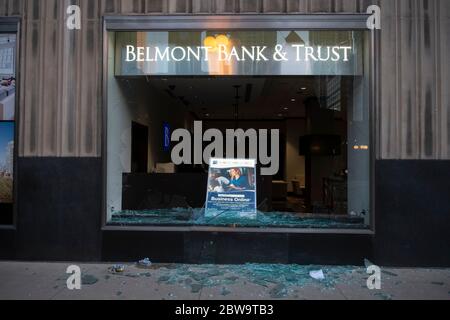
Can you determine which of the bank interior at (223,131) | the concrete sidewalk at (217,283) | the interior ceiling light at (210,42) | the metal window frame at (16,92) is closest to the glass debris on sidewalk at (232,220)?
the bank interior at (223,131)

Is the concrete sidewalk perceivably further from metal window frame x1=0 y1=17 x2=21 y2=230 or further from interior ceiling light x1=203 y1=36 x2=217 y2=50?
interior ceiling light x1=203 y1=36 x2=217 y2=50

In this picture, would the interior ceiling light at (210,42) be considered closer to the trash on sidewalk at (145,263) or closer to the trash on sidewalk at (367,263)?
the trash on sidewalk at (145,263)

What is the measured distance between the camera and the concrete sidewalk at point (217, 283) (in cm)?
491

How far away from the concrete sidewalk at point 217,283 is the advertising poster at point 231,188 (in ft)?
3.00

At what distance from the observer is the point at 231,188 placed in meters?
6.70

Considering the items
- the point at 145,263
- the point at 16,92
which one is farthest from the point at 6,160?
the point at 145,263

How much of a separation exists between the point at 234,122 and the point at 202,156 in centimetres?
89

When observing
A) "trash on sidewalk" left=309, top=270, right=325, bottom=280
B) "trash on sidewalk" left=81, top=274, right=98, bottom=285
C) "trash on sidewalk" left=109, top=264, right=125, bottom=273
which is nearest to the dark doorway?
"trash on sidewalk" left=109, top=264, right=125, bottom=273

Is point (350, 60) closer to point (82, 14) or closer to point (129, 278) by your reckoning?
point (82, 14)

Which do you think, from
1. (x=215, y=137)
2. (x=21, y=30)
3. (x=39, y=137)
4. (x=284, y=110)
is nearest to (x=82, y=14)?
(x=21, y=30)

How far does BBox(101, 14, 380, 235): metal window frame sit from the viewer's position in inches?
241
